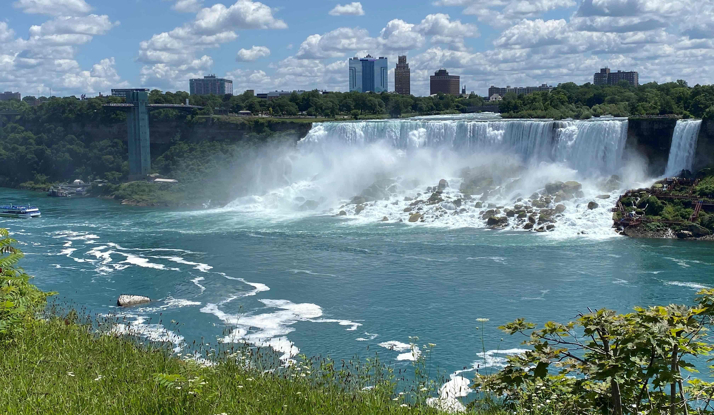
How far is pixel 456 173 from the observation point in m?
42.5

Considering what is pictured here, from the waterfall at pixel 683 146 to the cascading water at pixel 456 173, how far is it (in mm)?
2295

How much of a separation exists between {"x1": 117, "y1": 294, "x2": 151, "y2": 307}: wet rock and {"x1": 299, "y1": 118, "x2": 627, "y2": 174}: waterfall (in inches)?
1055

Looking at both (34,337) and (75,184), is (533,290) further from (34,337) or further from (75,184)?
(75,184)

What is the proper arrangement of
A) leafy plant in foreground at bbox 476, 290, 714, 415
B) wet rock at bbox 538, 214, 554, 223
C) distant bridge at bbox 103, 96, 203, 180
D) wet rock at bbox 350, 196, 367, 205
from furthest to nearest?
distant bridge at bbox 103, 96, 203, 180 → wet rock at bbox 350, 196, 367, 205 → wet rock at bbox 538, 214, 554, 223 → leafy plant in foreground at bbox 476, 290, 714, 415

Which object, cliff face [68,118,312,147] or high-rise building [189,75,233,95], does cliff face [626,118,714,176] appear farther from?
high-rise building [189,75,233,95]

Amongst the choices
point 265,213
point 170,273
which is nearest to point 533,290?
point 170,273

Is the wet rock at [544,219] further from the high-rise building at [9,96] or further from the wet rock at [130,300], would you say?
the high-rise building at [9,96]

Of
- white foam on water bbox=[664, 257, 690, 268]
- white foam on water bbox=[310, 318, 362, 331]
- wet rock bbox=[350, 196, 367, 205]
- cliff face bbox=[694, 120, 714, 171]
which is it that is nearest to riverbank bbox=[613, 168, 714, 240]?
cliff face bbox=[694, 120, 714, 171]

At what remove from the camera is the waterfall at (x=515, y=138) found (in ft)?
128

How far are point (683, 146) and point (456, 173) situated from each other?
1252 centimetres

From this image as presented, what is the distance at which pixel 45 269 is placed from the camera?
79.6 feet

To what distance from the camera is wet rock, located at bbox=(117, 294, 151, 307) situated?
1938cm

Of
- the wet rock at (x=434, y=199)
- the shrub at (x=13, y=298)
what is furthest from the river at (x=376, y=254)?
the shrub at (x=13, y=298)

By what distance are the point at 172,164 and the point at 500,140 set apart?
2732 cm
